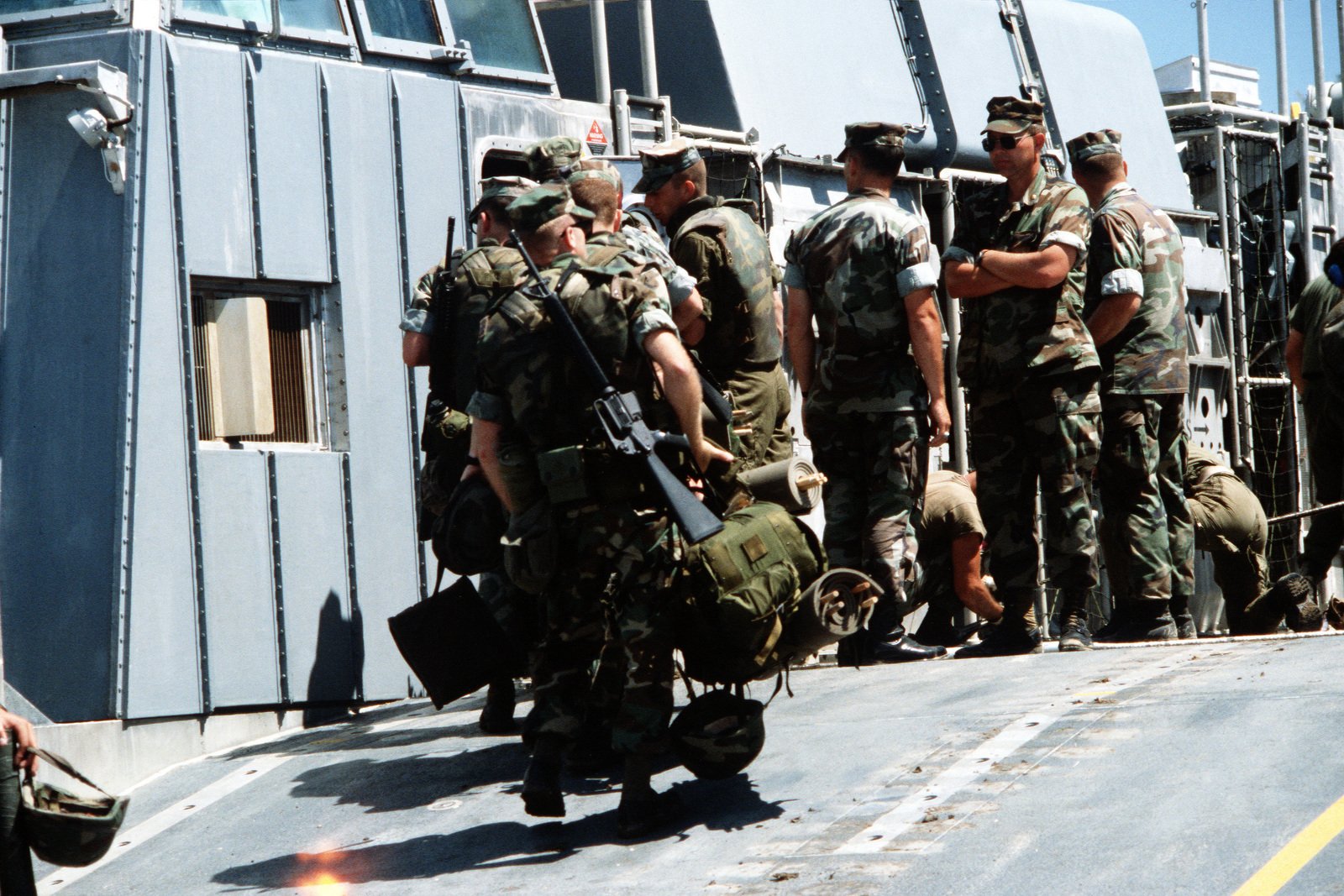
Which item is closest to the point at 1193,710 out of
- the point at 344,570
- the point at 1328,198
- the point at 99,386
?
the point at 344,570

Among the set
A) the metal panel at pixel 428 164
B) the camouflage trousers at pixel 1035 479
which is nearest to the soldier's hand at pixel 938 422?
the camouflage trousers at pixel 1035 479

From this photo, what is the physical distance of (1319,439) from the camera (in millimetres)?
9102

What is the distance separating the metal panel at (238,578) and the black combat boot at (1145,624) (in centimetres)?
343

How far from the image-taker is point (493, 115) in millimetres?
8258

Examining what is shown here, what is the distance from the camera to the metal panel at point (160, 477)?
22.4 feet

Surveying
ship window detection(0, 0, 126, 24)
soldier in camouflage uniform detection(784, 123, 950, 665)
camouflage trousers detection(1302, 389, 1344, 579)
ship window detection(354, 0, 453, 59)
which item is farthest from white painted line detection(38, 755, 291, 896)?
camouflage trousers detection(1302, 389, 1344, 579)

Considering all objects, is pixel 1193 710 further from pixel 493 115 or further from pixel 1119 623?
pixel 493 115

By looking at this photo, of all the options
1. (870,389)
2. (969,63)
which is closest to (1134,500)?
(870,389)

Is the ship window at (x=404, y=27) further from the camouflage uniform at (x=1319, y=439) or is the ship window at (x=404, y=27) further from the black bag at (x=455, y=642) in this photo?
the camouflage uniform at (x=1319, y=439)

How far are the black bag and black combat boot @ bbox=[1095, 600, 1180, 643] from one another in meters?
2.93

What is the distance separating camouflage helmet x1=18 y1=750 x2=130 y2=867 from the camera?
4.06 metres

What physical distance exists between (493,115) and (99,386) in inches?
92.5

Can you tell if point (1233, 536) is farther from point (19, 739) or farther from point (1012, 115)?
point (19, 739)

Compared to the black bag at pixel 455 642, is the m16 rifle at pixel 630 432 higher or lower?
higher
